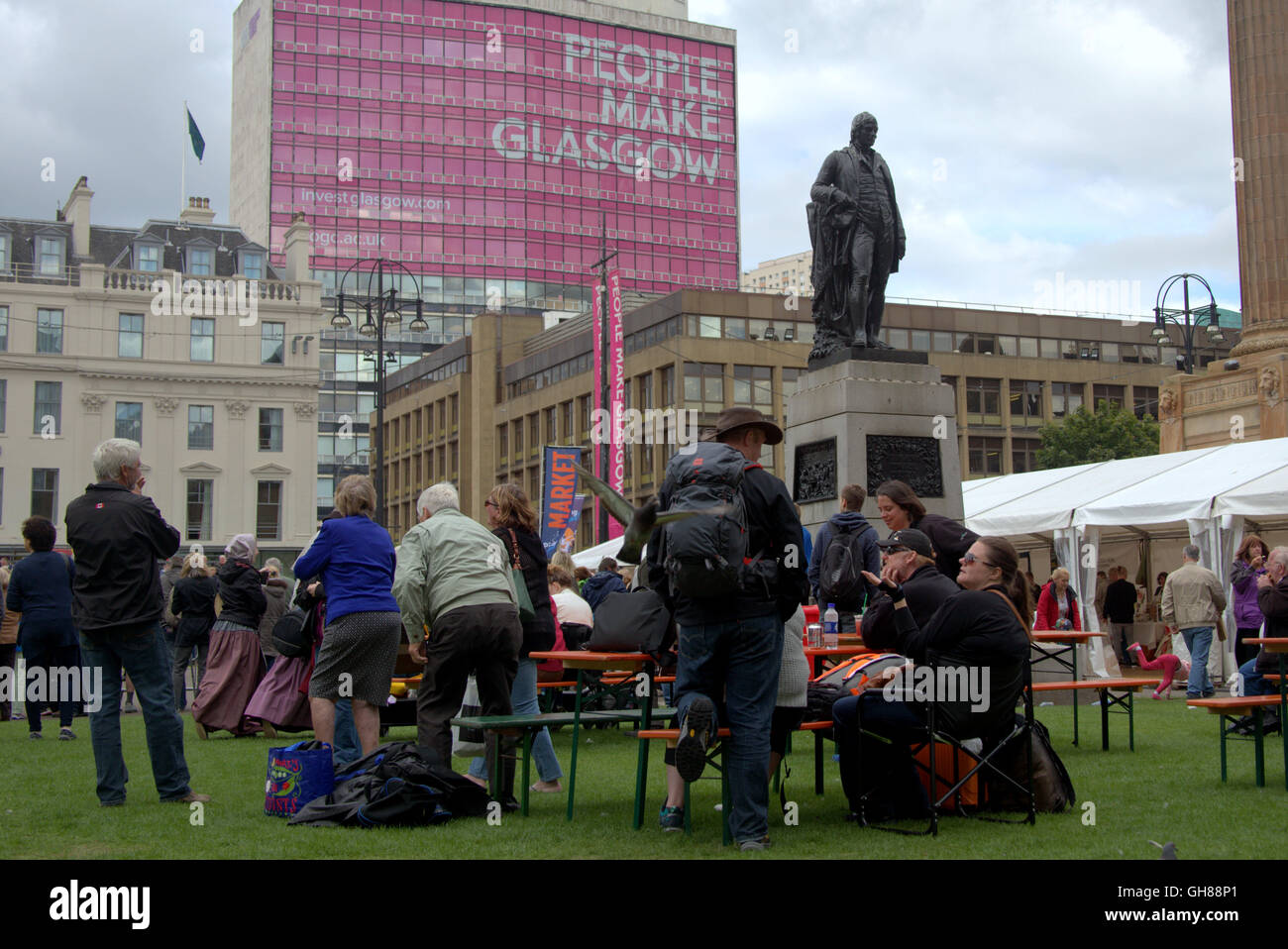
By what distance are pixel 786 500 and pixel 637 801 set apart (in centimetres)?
192

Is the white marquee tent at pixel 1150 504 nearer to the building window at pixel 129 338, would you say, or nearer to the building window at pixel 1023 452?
the building window at pixel 129 338

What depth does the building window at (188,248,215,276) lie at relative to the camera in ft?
216

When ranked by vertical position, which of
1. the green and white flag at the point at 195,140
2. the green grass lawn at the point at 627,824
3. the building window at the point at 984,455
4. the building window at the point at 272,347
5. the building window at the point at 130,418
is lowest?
the green grass lawn at the point at 627,824

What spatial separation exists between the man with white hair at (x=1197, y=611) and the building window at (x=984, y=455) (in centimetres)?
5614

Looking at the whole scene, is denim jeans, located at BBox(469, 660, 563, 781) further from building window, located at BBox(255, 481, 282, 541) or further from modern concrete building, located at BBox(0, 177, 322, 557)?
building window, located at BBox(255, 481, 282, 541)

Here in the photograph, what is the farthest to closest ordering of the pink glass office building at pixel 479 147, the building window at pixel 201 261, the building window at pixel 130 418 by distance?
1. the pink glass office building at pixel 479 147
2. the building window at pixel 201 261
3. the building window at pixel 130 418

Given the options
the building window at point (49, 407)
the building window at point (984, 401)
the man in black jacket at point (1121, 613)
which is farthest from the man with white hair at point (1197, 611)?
the building window at point (984, 401)

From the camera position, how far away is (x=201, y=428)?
63.6 m

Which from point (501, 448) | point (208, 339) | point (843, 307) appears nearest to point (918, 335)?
point (501, 448)

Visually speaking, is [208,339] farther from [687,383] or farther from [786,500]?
[786,500]

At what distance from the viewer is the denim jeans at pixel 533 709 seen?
920 centimetres

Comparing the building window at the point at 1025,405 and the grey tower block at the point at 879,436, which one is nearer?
the grey tower block at the point at 879,436

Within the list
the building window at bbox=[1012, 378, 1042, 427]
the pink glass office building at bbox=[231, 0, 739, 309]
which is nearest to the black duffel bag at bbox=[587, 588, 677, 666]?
the building window at bbox=[1012, 378, 1042, 427]
